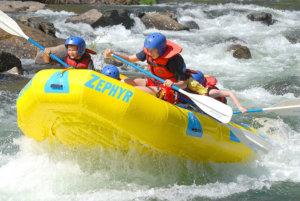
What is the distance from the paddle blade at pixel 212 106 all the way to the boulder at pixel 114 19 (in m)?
9.21

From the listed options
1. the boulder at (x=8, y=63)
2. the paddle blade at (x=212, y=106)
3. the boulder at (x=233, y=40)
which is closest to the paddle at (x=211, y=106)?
the paddle blade at (x=212, y=106)

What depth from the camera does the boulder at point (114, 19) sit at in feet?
43.3

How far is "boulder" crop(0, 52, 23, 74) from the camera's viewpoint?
8234 mm

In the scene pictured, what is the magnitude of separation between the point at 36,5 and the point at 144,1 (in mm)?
4753

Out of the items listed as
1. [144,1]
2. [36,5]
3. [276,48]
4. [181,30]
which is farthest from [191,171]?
[144,1]

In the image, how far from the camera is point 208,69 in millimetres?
10180

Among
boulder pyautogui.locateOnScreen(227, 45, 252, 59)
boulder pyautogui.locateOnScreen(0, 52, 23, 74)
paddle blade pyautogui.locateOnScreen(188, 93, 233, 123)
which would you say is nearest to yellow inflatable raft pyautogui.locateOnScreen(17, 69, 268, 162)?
paddle blade pyautogui.locateOnScreen(188, 93, 233, 123)

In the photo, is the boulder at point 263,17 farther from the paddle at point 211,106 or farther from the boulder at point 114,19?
the paddle at point 211,106

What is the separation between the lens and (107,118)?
3.70m

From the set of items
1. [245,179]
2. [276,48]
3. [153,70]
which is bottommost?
[276,48]

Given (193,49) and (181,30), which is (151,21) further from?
(193,49)

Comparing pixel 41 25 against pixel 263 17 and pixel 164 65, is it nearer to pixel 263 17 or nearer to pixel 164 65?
pixel 164 65

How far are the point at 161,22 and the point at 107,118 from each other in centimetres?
1067

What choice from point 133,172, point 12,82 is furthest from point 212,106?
point 12,82
